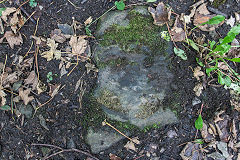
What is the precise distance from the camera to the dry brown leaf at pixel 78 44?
2900 mm

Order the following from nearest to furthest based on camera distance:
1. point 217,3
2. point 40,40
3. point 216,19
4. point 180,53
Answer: point 216,19 → point 180,53 → point 40,40 → point 217,3

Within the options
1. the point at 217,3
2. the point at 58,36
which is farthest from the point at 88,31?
the point at 217,3

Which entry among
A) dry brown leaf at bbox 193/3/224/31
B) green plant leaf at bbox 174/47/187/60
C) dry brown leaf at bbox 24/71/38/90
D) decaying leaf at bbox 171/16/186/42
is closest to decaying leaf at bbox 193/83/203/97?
green plant leaf at bbox 174/47/187/60

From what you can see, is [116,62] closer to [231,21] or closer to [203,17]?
[203,17]

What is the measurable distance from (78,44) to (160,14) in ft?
4.05

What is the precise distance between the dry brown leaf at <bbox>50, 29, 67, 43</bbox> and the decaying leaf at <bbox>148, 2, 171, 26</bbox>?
1.29 metres

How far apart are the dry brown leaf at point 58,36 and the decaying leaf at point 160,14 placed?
1.29 metres

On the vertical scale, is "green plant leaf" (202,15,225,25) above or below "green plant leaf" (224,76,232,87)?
above

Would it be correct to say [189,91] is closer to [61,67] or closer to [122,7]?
[122,7]

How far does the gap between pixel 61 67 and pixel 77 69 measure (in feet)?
0.75

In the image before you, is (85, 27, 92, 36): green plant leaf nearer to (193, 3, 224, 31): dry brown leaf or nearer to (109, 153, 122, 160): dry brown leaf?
(193, 3, 224, 31): dry brown leaf

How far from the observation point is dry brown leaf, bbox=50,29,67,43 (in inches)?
116

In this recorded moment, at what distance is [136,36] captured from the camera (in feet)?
9.46

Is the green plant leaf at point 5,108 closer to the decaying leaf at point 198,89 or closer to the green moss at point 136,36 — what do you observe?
the green moss at point 136,36
